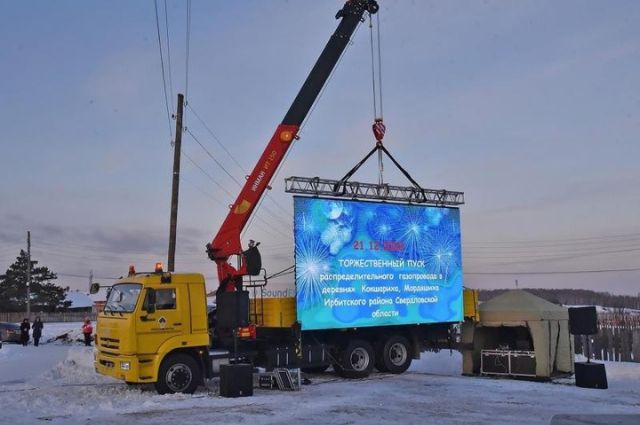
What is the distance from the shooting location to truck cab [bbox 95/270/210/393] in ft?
43.8

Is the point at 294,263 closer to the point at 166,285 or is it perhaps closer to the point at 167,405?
the point at 166,285

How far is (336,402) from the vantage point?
41.8 ft

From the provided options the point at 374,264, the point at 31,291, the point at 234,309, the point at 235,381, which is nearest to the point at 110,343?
the point at 235,381

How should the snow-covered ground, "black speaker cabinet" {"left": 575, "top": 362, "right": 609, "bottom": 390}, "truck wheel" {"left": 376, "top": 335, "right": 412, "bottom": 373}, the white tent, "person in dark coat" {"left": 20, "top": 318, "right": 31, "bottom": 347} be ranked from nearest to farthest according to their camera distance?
the snow-covered ground, "black speaker cabinet" {"left": 575, "top": 362, "right": 609, "bottom": 390}, the white tent, "truck wheel" {"left": 376, "top": 335, "right": 412, "bottom": 373}, "person in dark coat" {"left": 20, "top": 318, "right": 31, "bottom": 347}

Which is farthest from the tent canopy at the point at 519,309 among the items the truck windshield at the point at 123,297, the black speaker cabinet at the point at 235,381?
the truck windshield at the point at 123,297

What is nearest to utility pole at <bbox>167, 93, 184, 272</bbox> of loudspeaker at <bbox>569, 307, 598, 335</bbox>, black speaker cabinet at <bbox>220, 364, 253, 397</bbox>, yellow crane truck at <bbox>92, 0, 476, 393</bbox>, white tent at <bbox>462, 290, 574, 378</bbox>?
yellow crane truck at <bbox>92, 0, 476, 393</bbox>

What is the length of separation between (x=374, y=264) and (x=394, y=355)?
2.69m

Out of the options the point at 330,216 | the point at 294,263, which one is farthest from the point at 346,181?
the point at 294,263

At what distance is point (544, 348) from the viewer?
16.6 meters

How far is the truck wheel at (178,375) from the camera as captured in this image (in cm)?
1356

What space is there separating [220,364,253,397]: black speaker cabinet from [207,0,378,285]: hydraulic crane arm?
327 cm

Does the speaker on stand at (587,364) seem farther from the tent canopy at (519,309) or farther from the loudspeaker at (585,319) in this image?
the tent canopy at (519,309)

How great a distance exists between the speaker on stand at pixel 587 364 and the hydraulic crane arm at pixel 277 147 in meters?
7.75

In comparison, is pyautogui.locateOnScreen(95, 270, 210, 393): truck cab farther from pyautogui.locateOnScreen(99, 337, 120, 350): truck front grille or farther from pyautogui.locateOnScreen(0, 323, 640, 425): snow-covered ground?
pyautogui.locateOnScreen(0, 323, 640, 425): snow-covered ground
